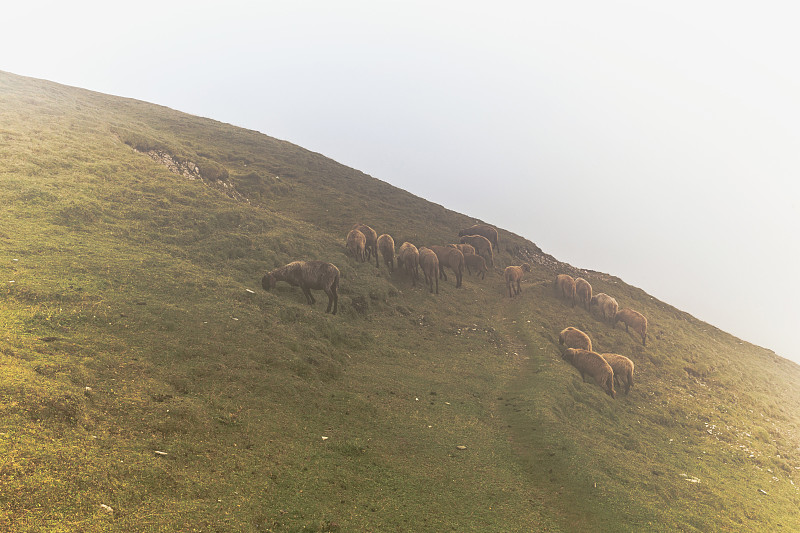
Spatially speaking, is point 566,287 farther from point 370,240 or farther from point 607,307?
point 370,240

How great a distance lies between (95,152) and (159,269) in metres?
15.3

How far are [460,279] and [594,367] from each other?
10564 mm

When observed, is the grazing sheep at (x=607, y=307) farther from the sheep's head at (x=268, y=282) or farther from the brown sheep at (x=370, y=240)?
the sheep's head at (x=268, y=282)

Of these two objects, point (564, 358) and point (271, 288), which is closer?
point (271, 288)

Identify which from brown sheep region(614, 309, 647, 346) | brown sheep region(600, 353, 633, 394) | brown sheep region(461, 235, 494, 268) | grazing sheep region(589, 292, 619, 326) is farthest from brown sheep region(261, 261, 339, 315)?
brown sheep region(614, 309, 647, 346)

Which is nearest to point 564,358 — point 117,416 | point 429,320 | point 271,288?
point 429,320

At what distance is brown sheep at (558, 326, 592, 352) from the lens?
20266 mm

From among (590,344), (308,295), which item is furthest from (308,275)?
(590,344)

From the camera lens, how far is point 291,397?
34.1 ft

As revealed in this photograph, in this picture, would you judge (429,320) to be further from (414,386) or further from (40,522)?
(40,522)

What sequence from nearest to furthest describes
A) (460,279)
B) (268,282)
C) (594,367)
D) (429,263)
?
(268,282)
(594,367)
(429,263)
(460,279)

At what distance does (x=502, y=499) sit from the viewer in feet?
29.2

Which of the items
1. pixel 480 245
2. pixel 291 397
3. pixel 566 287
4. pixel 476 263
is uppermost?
pixel 480 245

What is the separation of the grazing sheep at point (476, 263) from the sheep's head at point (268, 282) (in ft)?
56.6
